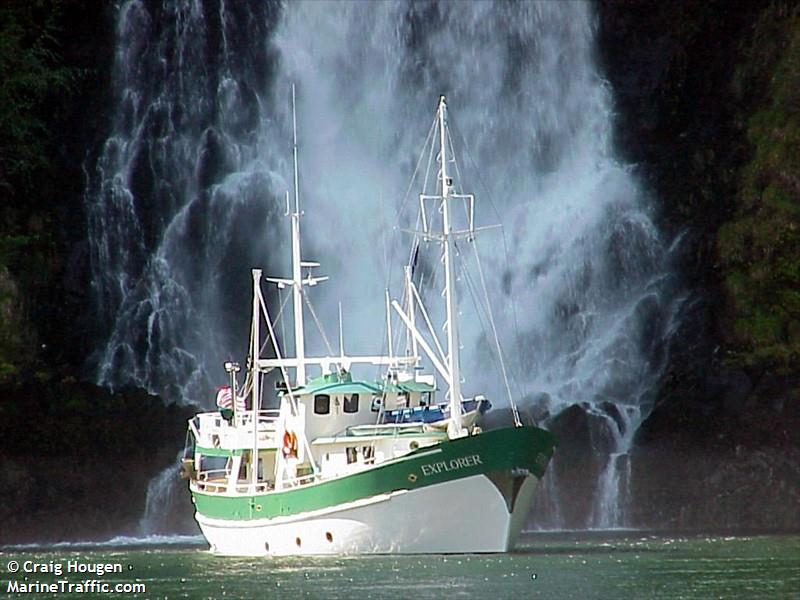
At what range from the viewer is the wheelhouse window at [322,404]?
43500 mm

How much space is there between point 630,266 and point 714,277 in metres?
2.92

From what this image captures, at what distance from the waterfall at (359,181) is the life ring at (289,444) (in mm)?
16169

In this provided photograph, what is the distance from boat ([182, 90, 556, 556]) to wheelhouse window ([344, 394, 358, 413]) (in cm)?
2

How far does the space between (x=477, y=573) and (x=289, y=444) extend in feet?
26.0

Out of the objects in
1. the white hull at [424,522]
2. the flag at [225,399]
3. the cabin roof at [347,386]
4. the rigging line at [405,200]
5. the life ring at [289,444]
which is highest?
the rigging line at [405,200]

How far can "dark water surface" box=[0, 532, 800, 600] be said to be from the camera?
3394cm

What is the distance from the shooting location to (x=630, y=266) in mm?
60375

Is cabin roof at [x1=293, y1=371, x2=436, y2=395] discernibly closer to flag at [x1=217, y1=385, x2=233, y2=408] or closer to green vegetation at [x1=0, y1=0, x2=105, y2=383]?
flag at [x1=217, y1=385, x2=233, y2=408]

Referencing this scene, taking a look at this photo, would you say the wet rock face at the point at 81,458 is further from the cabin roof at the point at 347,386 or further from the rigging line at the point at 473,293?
the cabin roof at the point at 347,386

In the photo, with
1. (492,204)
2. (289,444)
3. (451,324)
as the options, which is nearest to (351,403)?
(289,444)

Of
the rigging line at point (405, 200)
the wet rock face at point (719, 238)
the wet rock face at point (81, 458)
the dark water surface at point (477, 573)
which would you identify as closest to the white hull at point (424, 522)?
the dark water surface at point (477, 573)

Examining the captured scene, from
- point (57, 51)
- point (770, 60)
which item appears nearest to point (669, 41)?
point (770, 60)

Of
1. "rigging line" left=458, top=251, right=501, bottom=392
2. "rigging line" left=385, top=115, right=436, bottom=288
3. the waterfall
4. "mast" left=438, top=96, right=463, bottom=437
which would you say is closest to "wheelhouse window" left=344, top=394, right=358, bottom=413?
"mast" left=438, top=96, right=463, bottom=437

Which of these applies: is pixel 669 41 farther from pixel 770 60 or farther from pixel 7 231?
pixel 7 231
